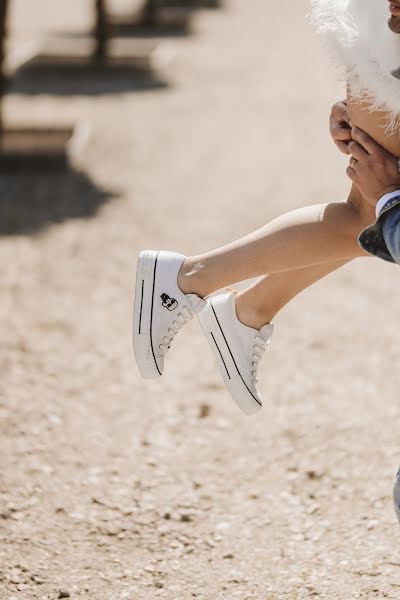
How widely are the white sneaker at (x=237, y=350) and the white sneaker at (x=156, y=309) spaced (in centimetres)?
18

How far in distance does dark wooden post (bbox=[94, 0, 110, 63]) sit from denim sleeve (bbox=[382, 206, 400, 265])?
909 cm

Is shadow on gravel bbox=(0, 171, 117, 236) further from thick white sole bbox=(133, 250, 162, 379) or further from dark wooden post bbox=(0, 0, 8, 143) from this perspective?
thick white sole bbox=(133, 250, 162, 379)

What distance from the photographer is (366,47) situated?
2.40 meters

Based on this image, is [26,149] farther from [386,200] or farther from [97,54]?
[386,200]

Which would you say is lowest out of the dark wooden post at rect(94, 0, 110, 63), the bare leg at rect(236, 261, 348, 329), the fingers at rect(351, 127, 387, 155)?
the dark wooden post at rect(94, 0, 110, 63)

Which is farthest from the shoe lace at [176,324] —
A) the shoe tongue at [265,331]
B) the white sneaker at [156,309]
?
the shoe tongue at [265,331]

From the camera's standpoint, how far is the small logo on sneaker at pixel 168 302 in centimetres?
297

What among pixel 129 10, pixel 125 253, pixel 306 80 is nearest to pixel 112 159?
pixel 125 253

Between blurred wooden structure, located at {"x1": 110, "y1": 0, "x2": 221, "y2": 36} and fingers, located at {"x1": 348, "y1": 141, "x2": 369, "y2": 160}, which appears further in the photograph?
blurred wooden structure, located at {"x1": 110, "y1": 0, "x2": 221, "y2": 36}

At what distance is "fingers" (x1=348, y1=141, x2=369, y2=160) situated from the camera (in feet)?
8.30

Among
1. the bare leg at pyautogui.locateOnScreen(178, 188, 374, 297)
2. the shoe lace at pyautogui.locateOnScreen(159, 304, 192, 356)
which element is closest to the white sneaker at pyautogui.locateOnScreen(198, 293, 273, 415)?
the shoe lace at pyautogui.locateOnScreen(159, 304, 192, 356)

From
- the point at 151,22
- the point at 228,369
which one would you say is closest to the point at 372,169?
the point at 228,369

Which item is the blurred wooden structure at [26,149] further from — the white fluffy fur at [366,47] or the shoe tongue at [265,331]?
the white fluffy fur at [366,47]

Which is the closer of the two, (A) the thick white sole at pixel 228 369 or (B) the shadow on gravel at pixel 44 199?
(A) the thick white sole at pixel 228 369
